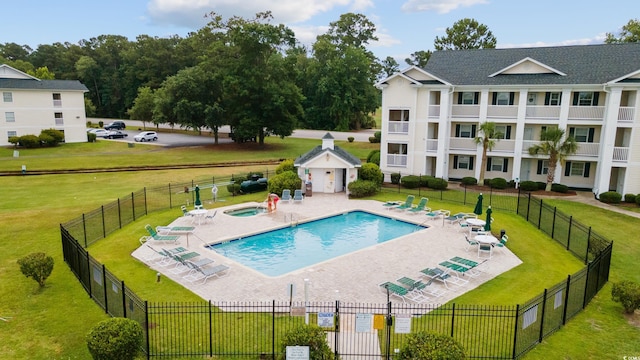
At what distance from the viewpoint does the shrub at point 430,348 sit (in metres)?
10.2

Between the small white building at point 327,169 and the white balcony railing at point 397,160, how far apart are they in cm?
585

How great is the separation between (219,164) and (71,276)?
29.5m

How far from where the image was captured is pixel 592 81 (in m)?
32.7

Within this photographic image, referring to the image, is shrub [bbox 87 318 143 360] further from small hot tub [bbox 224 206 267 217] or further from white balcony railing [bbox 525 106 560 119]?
white balcony railing [bbox 525 106 560 119]

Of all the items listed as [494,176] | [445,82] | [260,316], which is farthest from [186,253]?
[494,176]

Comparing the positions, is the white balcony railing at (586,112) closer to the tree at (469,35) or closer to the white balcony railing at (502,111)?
the white balcony railing at (502,111)

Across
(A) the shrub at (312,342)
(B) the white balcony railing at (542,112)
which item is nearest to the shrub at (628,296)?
(A) the shrub at (312,342)

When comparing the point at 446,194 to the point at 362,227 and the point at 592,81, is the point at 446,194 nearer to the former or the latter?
the point at 362,227

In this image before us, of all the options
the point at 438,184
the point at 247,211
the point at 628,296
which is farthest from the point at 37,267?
the point at 438,184

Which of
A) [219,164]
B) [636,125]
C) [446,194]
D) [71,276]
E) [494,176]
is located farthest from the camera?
[219,164]

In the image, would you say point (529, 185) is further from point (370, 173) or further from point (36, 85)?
point (36, 85)

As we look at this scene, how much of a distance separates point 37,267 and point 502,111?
33.6 m

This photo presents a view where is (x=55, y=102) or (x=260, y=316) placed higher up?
(x=55, y=102)

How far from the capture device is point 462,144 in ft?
123
